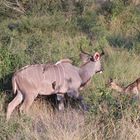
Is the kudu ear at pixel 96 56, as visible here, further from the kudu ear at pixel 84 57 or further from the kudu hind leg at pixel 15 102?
the kudu hind leg at pixel 15 102

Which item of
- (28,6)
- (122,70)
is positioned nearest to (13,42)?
(122,70)

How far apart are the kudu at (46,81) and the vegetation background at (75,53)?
0.19 m

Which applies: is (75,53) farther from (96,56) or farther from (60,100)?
(60,100)

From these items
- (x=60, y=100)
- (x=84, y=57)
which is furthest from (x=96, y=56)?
(x=60, y=100)

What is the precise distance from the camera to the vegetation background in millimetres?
6703

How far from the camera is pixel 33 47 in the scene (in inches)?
450

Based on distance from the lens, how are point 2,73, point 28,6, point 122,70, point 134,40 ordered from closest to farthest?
1. point 2,73
2. point 122,70
3. point 134,40
4. point 28,6

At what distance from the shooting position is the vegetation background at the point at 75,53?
670 centimetres

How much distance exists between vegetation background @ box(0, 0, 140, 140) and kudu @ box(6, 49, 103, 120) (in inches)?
7.5

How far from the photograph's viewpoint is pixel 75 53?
11.8m

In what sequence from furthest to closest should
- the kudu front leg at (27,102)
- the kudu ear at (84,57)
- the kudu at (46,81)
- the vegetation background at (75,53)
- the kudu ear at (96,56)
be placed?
the kudu ear at (84,57) → the kudu ear at (96,56) → the kudu at (46,81) → the kudu front leg at (27,102) → the vegetation background at (75,53)

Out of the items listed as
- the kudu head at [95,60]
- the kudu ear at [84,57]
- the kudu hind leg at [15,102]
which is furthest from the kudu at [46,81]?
the kudu ear at [84,57]

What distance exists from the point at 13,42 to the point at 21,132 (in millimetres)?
5285

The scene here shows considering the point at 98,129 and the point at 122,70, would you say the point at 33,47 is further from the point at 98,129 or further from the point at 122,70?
the point at 98,129
